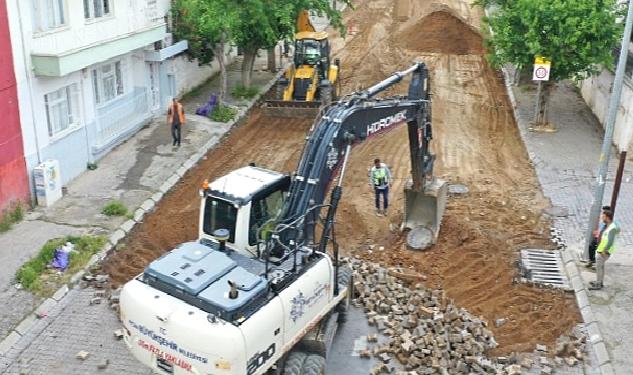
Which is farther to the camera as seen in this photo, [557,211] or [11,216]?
[557,211]

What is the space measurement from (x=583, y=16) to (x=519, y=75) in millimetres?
7013

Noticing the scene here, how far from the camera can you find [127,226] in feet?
53.9

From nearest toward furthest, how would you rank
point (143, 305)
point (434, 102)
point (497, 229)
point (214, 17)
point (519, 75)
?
point (143, 305) → point (497, 229) → point (214, 17) → point (434, 102) → point (519, 75)

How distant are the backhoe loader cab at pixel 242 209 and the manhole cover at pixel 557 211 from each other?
8.48 m

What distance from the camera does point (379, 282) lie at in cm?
1361

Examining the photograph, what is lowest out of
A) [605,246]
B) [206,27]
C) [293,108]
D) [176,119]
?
[605,246]

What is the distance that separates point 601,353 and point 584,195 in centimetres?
726

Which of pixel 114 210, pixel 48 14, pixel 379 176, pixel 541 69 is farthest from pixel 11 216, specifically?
pixel 541 69

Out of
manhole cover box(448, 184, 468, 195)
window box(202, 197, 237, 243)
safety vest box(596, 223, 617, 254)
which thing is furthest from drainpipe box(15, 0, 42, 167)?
safety vest box(596, 223, 617, 254)

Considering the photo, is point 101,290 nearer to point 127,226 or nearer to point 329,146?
point 127,226

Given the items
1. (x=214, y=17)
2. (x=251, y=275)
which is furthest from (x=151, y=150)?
(x=251, y=275)

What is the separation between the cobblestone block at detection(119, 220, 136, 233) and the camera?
53.4ft

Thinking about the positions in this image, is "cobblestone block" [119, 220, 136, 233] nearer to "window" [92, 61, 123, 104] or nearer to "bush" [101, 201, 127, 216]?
"bush" [101, 201, 127, 216]

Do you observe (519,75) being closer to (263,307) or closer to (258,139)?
(258,139)
